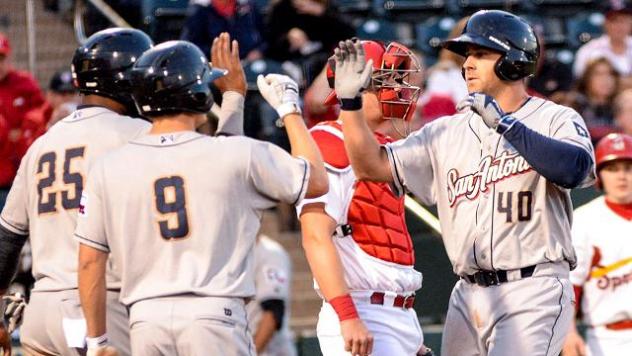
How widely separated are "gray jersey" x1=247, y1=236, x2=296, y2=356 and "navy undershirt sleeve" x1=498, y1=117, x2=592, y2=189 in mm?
4231

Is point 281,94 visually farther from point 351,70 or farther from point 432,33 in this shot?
point 432,33

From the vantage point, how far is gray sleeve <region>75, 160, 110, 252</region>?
4.99m

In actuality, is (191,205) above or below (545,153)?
below

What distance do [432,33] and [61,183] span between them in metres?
7.19

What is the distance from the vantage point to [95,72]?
19.2 ft

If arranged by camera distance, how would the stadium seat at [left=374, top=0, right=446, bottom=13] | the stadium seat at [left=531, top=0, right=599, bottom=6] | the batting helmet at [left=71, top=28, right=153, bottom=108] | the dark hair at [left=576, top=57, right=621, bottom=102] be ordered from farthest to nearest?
the stadium seat at [left=531, top=0, right=599, bottom=6]
the stadium seat at [left=374, top=0, right=446, bottom=13]
the dark hair at [left=576, top=57, right=621, bottom=102]
the batting helmet at [left=71, top=28, right=153, bottom=108]

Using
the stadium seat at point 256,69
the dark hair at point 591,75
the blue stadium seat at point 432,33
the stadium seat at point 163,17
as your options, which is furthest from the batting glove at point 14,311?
the blue stadium seat at point 432,33

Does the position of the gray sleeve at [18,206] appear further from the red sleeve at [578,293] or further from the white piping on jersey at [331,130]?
the red sleeve at [578,293]

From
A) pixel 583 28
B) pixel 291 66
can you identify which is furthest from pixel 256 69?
pixel 583 28

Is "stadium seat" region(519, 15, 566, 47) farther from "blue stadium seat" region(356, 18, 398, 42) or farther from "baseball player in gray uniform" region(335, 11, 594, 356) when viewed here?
"baseball player in gray uniform" region(335, 11, 594, 356)

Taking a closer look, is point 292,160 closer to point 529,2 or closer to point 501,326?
point 501,326

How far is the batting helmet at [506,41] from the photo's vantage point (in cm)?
545

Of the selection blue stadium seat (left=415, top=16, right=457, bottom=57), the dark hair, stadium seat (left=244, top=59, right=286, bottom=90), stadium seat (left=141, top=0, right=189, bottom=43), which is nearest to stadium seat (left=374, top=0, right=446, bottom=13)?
blue stadium seat (left=415, top=16, right=457, bottom=57)

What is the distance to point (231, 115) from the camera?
549cm
